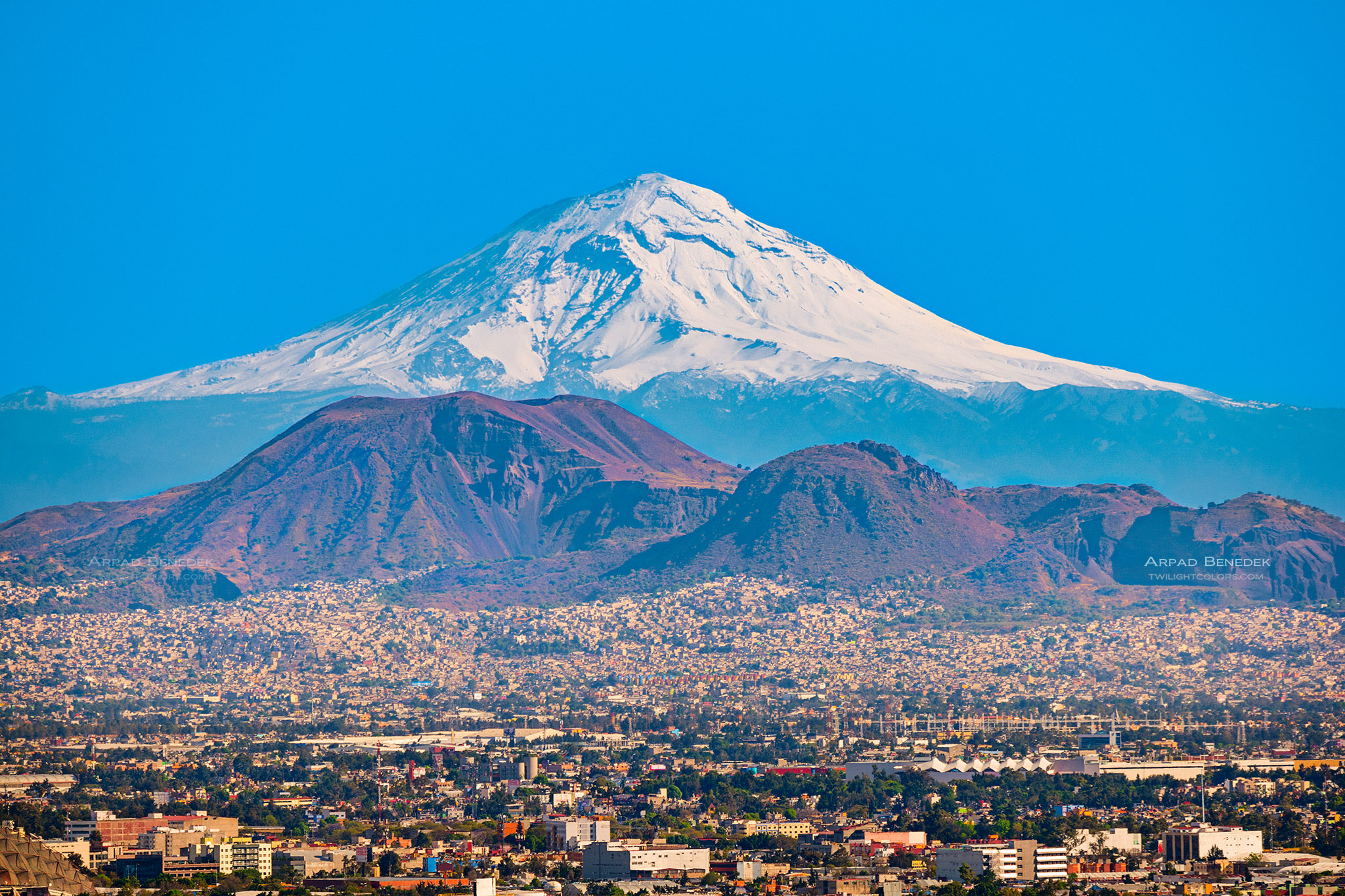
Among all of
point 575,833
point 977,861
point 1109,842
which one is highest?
point 575,833

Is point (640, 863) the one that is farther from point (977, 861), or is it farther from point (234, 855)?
point (234, 855)

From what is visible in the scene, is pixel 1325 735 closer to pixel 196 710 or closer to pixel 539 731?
pixel 539 731

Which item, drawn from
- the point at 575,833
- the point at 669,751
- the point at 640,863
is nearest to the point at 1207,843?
the point at 640,863

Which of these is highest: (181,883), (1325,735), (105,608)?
(105,608)

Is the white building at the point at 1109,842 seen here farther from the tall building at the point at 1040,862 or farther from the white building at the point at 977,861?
the white building at the point at 977,861

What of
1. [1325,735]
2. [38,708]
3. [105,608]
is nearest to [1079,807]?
[1325,735]

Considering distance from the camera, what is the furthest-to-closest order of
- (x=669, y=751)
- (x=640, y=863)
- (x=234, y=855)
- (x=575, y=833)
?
(x=669, y=751), (x=575, y=833), (x=234, y=855), (x=640, y=863)
